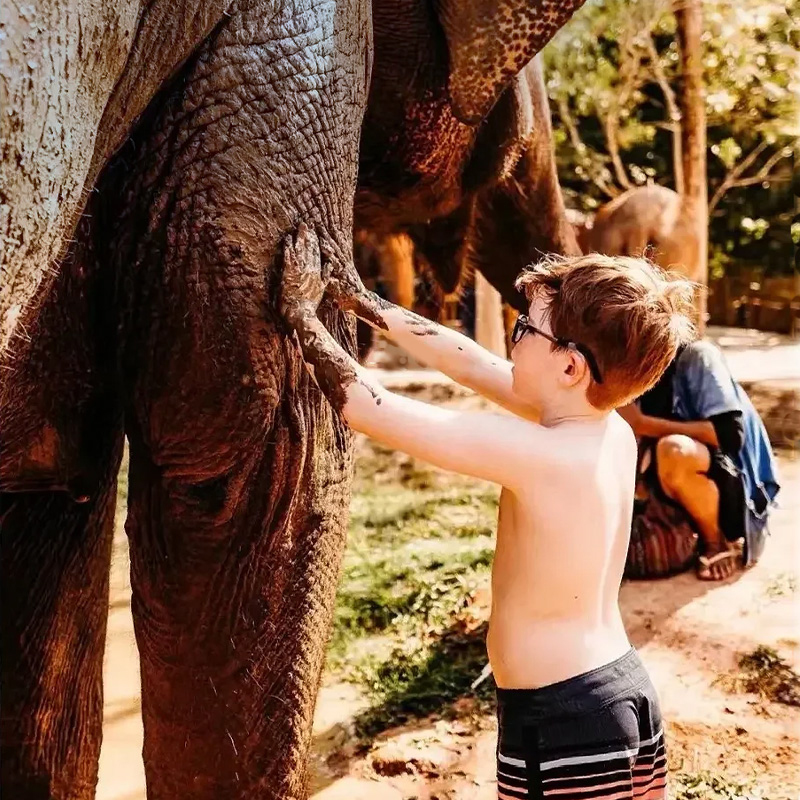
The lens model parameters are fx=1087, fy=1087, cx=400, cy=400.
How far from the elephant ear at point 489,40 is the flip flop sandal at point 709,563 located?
1.64 m

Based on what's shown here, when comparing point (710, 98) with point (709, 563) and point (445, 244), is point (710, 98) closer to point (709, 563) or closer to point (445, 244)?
point (709, 563)

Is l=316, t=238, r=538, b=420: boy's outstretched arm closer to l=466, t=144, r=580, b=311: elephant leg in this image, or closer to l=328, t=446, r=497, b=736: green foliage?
l=328, t=446, r=497, b=736: green foliage

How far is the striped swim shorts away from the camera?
1.14 metres

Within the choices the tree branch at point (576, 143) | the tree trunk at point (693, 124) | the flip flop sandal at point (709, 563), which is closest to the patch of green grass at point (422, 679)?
the flip flop sandal at point (709, 563)

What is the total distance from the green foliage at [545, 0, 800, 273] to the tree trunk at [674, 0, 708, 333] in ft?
1.64

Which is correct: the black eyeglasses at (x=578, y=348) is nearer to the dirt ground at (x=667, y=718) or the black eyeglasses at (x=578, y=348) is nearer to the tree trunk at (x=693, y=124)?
the dirt ground at (x=667, y=718)

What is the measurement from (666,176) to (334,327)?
8.94 m

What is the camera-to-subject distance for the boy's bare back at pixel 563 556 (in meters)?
1.10

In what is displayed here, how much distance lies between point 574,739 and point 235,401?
50cm

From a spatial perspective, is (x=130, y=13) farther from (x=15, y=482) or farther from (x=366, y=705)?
(x=366, y=705)

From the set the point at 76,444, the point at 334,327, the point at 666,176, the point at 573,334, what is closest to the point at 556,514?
the point at 573,334

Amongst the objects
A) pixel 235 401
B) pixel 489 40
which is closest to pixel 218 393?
pixel 235 401

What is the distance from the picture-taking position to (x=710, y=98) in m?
6.42

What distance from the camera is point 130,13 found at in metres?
0.86
